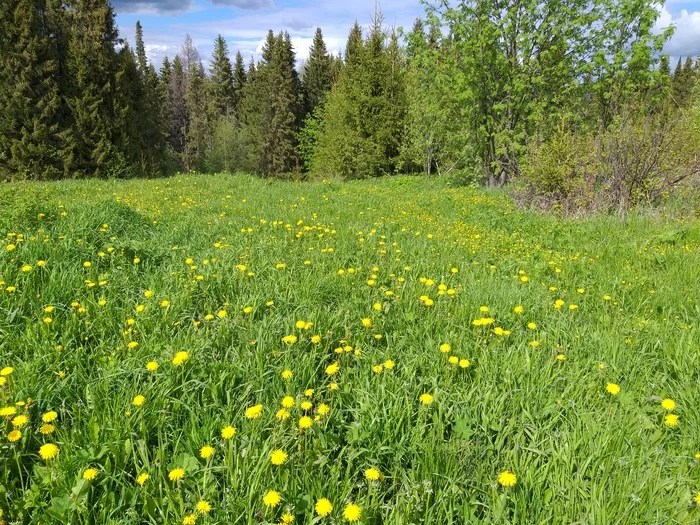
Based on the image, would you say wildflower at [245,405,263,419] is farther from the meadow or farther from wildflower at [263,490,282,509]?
wildflower at [263,490,282,509]

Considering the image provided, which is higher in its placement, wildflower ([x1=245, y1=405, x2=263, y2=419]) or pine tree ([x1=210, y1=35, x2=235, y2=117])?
pine tree ([x1=210, y1=35, x2=235, y2=117])

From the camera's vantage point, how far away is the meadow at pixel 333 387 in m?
1.58

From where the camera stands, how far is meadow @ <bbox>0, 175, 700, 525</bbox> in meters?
1.58

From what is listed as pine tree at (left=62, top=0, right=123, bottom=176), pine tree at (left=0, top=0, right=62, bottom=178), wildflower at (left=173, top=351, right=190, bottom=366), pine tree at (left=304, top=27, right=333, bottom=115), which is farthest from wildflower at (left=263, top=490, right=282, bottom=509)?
pine tree at (left=304, top=27, right=333, bottom=115)

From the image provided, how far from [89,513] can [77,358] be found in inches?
41.6

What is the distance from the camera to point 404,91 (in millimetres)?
22688

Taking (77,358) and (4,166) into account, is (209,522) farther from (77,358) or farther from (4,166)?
(4,166)

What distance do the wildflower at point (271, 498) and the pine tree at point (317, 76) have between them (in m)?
44.5

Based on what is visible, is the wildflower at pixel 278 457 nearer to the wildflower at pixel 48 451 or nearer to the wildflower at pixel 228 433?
the wildflower at pixel 228 433

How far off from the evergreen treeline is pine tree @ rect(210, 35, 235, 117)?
9.97 m

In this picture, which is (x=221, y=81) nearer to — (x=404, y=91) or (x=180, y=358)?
(x=404, y=91)

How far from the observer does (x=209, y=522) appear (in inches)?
56.3

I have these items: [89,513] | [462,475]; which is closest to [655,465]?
[462,475]

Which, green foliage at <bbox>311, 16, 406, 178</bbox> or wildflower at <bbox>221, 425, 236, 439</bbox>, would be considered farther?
green foliage at <bbox>311, 16, 406, 178</bbox>
